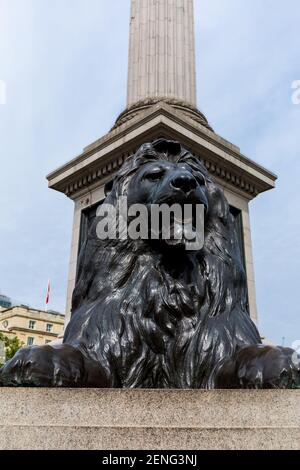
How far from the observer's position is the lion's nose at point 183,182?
11.3 ft

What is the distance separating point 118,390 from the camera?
2.53 meters

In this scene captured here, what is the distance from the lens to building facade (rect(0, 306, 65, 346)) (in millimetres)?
51281

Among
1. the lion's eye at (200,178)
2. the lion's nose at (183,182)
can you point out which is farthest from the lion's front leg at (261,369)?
the lion's eye at (200,178)

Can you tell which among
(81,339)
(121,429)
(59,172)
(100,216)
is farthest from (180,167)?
(59,172)

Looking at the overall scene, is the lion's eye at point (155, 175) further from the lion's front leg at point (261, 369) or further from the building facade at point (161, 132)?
the building facade at point (161, 132)

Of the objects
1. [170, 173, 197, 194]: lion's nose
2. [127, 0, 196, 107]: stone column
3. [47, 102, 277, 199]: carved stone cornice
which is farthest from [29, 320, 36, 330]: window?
[170, 173, 197, 194]: lion's nose

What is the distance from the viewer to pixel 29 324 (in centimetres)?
5288

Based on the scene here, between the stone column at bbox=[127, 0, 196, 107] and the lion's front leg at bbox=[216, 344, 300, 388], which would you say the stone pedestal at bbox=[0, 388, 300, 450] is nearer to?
the lion's front leg at bbox=[216, 344, 300, 388]

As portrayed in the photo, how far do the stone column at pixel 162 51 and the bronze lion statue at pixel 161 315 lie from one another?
801 cm

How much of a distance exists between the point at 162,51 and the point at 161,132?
4258mm

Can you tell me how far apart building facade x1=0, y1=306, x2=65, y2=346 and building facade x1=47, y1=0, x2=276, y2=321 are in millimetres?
41696

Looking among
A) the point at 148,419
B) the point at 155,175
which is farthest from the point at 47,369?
the point at 155,175

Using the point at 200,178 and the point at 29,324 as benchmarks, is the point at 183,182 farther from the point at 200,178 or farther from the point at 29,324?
the point at 29,324

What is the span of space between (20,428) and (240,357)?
1.35 meters
